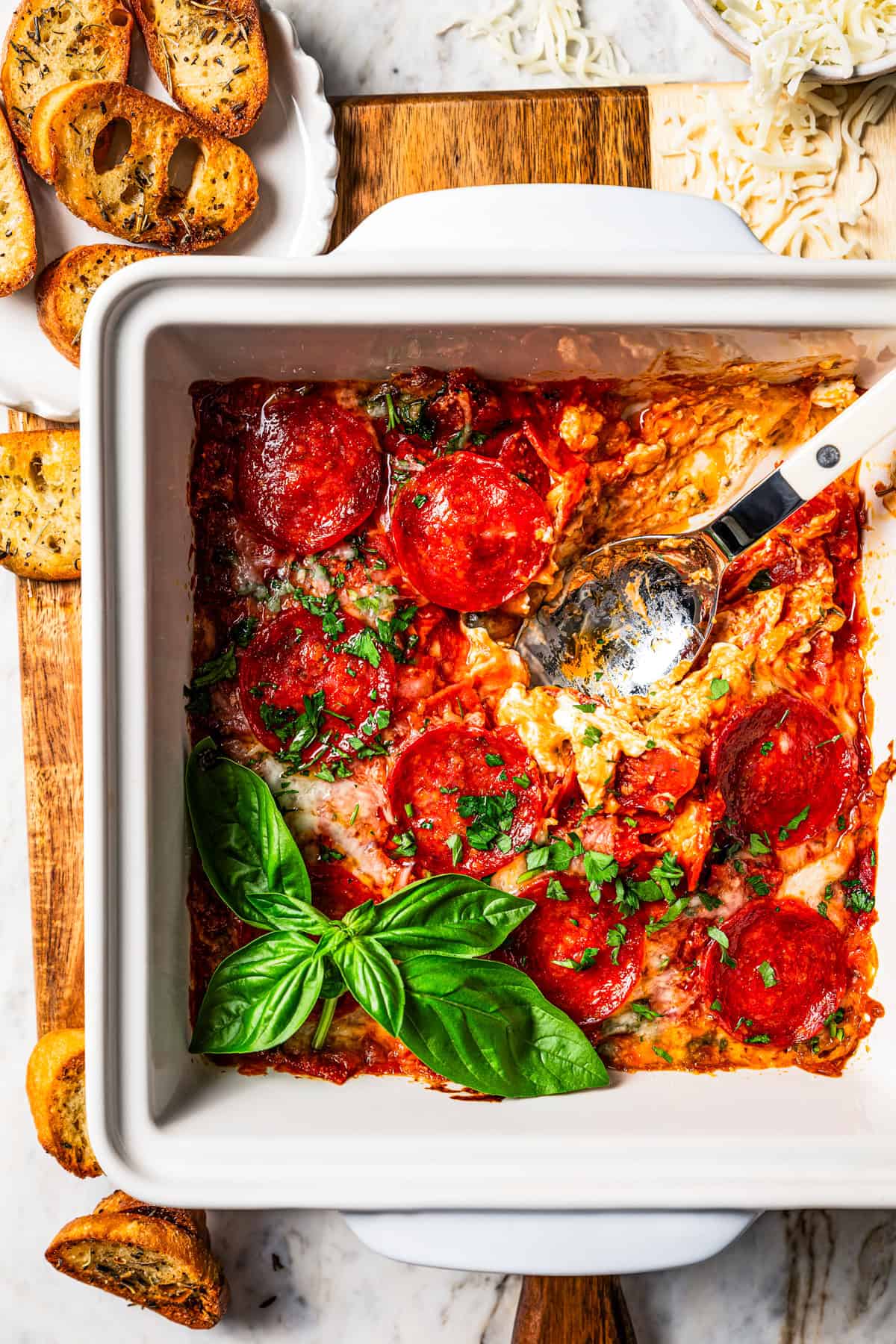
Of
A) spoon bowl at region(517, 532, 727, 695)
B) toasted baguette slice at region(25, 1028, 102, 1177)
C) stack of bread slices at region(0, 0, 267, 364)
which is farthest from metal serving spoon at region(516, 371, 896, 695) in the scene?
toasted baguette slice at region(25, 1028, 102, 1177)

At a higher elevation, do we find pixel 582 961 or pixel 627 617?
pixel 627 617

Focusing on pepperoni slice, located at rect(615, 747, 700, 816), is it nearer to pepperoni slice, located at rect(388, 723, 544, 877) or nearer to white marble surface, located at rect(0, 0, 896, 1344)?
pepperoni slice, located at rect(388, 723, 544, 877)

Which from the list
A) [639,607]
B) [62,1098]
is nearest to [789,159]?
[639,607]

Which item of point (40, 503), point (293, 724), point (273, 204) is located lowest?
point (293, 724)

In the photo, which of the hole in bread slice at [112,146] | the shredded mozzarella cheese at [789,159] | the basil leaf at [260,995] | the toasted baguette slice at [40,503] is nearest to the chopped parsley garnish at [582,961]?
the basil leaf at [260,995]

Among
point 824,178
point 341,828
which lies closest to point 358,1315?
point 341,828

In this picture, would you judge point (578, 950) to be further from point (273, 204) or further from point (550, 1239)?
point (273, 204)

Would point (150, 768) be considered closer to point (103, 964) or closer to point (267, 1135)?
point (103, 964)
